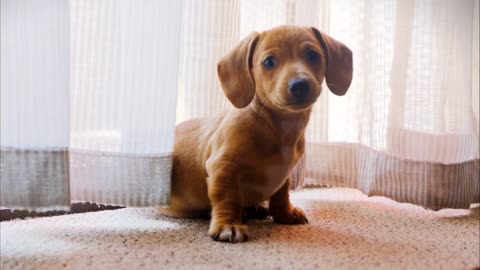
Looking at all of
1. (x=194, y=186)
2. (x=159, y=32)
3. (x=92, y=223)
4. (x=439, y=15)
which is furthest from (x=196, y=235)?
(x=439, y=15)

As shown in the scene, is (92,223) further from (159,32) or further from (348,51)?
(348,51)

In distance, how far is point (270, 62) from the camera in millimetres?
1109

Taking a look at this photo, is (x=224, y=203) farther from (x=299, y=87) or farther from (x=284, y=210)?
(x=299, y=87)

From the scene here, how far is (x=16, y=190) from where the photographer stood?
991 mm

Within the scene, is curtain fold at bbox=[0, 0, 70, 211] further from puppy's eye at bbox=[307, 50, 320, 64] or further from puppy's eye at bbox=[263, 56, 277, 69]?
puppy's eye at bbox=[307, 50, 320, 64]

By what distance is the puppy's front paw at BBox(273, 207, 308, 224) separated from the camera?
48.9 inches

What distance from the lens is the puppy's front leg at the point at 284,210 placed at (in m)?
1.25

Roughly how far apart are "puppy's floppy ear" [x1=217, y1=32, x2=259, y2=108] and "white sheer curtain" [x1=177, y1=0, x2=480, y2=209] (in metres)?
0.28

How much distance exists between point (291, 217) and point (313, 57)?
16.8 inches

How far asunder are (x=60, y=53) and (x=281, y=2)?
2.65 ft

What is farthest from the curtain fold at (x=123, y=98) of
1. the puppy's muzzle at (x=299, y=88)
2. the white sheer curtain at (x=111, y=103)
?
the puppy's muzzle at (x=299, y=88)

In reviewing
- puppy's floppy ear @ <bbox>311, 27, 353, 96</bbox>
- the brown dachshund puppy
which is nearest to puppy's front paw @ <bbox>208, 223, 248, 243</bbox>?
the brown dachshund puppy

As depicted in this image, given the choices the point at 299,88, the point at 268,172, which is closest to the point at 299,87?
the point at 299,88

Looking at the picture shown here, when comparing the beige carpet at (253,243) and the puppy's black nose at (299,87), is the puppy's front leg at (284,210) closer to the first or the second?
the beige carpet at (253,243)
